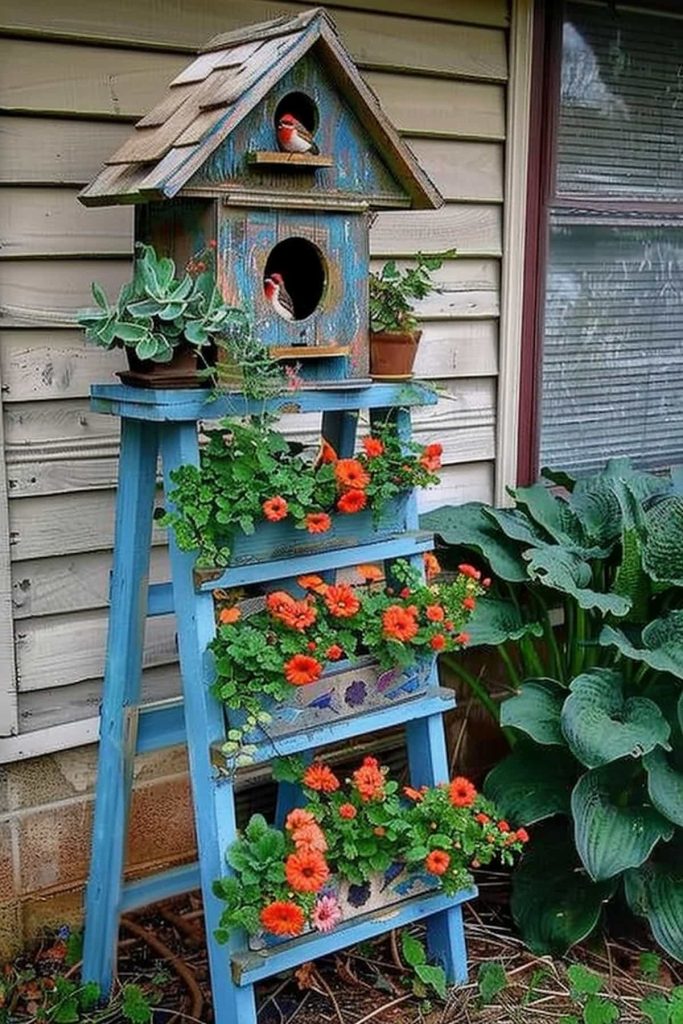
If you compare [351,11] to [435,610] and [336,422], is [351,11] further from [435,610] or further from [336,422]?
[435,610]

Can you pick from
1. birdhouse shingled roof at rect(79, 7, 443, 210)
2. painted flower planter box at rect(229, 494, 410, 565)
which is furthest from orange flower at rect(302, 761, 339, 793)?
birdhouse shingled roof at rect(79, 7, 443, 210)

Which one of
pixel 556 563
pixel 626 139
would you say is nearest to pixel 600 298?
pixel 626 139

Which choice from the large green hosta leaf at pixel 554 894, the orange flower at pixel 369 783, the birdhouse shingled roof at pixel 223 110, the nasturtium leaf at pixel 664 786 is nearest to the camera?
the birdhouse shingled roof at pixel 223 110

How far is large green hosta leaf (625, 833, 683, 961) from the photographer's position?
2100 millimetres

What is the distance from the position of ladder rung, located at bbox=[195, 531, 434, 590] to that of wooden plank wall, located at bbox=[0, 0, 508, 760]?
0.36 metres

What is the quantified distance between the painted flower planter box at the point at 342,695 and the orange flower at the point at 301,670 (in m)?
0.06

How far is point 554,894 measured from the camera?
2209mm

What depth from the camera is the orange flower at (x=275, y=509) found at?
5.42 feet

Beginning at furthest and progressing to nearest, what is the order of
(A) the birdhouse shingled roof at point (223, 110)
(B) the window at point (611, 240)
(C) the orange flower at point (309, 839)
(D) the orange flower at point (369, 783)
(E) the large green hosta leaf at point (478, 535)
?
(B) the window at point (611, 240)
(E) the large green hosta leaf at point (478, 535)
(D) the orange flower at point (369, 783)
(C) the orange flower at point (309, 839)
(A) the birdhouse shingled roof at point (223, 110)

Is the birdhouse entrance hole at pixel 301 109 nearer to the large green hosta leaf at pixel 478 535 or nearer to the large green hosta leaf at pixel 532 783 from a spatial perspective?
the large green hosta leaf at pixel 478 535

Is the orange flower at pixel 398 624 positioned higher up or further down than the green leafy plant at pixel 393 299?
further down

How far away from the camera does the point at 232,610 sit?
1695 mm

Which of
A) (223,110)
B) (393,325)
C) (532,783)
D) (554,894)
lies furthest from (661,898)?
(223,110)

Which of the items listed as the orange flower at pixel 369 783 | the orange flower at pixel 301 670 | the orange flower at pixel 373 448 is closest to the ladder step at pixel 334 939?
the orange flower at pixel 369 783
